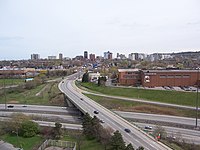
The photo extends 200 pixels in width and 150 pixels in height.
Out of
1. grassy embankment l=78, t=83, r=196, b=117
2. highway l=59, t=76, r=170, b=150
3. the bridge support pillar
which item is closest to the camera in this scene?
highway l=59, t=76, r=170, b=150

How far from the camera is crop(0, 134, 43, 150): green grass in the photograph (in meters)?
32.5

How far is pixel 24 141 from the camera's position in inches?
1337

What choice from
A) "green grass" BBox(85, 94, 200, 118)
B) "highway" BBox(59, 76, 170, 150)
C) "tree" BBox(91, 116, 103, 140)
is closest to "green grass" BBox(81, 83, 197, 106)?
"green grass" BBox(85, 94, 200, 118)

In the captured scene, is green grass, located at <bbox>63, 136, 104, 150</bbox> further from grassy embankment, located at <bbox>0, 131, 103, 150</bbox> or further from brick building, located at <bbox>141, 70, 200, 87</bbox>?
brick building, located at <bbox>141, 70, 200, 87</bbox>

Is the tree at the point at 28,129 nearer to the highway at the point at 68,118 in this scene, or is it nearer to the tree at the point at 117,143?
the highway at the point at 68,118

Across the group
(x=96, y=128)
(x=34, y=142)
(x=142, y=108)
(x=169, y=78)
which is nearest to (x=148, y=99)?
(x=142, y=108)

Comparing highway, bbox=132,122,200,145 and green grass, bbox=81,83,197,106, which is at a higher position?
green grass, bbox=81,83,197,106

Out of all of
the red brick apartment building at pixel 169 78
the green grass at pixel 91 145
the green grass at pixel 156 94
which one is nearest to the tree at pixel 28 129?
the green grass at pixel 91 145

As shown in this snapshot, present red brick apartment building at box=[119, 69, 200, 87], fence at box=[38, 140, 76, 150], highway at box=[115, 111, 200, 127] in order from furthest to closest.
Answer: red brick apartment building at box=[119, 69, 200, 87] → highway at box=[115, 111, 200, 127] → fence at box=[38, 140, 76, 150]

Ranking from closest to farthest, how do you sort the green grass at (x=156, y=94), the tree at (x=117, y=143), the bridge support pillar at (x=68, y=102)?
the tree at (x=117, y=143), the green grass at (x=156, y=94), the bridge support pillar at (x=68, y=102)

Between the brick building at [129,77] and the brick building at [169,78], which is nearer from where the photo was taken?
the brick building at [169,78]

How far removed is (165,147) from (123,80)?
4808 cm

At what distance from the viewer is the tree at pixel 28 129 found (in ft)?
117

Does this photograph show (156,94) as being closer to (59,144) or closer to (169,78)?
(169,78)
